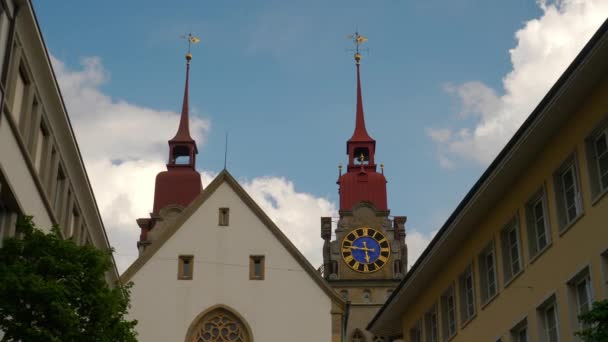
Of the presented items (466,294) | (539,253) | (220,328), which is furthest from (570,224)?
(220,328)

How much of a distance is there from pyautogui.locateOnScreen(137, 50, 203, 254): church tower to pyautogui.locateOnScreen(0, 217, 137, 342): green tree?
44.2m

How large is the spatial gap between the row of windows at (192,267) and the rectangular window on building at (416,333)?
389 inches

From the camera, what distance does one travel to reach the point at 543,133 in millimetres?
22984

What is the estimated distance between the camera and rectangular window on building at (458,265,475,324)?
28734 millimetres

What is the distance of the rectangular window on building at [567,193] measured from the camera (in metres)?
22.0

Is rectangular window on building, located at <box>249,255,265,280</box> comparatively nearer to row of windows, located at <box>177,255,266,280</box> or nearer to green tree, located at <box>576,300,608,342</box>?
row of windows, located at <box>177,255,266,280</box>

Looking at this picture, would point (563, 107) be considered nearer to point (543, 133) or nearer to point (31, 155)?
point (543, 133)

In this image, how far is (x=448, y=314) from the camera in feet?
102

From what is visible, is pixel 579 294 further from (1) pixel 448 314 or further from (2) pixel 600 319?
(1) pixel 448 314

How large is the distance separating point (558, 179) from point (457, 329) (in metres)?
7.65

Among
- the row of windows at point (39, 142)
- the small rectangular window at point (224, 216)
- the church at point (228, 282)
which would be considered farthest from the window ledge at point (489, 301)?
the small rectangular window at point (224, 216)

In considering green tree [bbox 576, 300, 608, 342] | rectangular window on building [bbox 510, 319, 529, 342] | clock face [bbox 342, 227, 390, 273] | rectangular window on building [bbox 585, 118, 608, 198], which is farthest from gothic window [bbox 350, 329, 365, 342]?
green tree [bbox 576, 300, 608, 342]

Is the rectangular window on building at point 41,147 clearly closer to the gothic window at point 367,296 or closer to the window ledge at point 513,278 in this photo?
the window ledge at point 513,278

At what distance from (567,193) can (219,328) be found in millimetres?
22330
